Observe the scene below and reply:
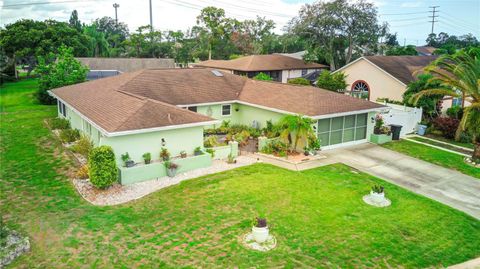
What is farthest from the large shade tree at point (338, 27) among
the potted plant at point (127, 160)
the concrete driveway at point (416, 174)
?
the potted plant at point (127, 160)

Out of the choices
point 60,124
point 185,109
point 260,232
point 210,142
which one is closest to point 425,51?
point 210,142

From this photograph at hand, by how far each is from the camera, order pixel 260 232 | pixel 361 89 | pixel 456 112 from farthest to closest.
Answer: pixel 361 89 → pixel 456 112 → pixel 260 232

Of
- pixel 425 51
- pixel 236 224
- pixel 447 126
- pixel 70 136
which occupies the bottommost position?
pixel 236 224

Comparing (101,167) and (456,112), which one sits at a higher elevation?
(456,112)

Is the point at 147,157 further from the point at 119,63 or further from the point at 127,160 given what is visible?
the point at 119,63

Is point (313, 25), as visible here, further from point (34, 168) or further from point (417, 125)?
point (34, 168)

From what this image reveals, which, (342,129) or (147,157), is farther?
(342,129)

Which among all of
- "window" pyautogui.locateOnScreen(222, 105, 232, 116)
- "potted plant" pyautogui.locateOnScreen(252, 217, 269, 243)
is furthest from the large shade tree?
"potted plant" pyautogui.locateOnScreen(252, 217, 269, 243)
